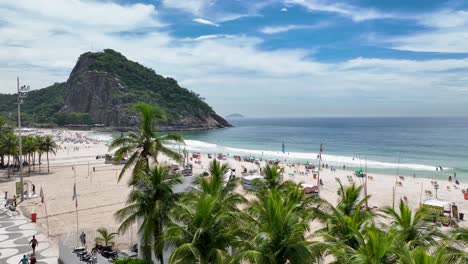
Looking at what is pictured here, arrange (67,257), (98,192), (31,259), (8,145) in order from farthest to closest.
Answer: (8,145), (98,192), (31,259), (67,257)

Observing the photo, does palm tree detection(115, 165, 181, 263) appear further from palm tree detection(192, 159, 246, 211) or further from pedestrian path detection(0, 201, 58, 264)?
pedestrian path detection(0, 201, 58, 264)

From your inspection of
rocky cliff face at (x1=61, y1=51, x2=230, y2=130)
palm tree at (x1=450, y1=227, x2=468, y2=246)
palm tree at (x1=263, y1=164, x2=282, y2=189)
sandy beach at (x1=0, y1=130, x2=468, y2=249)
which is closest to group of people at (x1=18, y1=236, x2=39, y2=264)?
sandy beach at (x1=0, y1=130, x2=468, y2=249)

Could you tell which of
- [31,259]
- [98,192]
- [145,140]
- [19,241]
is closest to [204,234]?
[145,140]

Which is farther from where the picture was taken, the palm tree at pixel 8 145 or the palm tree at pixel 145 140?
the palm tree at pixel 8 145

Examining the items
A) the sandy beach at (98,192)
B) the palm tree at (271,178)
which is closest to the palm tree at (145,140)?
the palm tree at (271,178)

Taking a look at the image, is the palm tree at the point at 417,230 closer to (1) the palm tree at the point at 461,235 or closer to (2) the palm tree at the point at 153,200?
(1) the palm tree at the point at 461,235

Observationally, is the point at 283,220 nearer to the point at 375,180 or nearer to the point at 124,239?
the point at 124,239

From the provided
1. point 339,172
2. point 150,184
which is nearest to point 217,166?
point 150,184

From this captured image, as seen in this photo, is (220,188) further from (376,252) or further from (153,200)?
(376,252)
